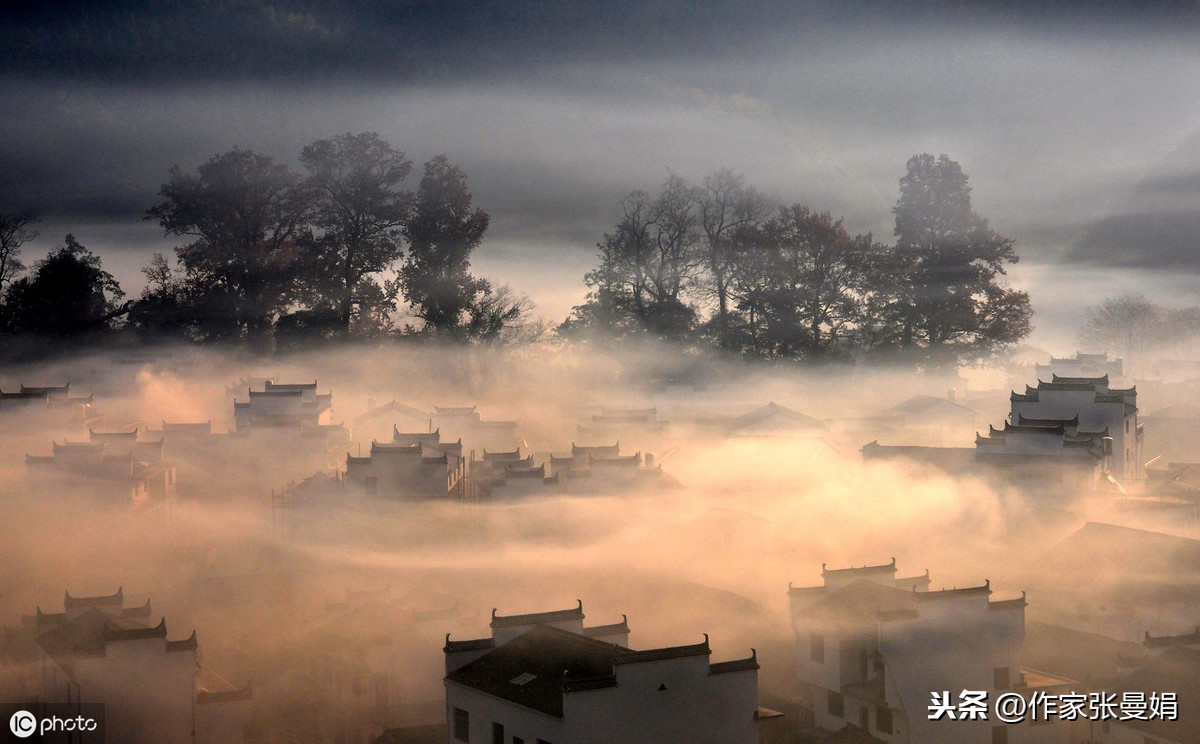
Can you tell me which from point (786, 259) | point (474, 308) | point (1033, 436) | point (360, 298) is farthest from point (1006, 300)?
point (360, 298)

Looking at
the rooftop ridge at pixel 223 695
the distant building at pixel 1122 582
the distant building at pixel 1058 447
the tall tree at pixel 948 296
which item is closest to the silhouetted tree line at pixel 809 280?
the tall tree at pixel 948 296

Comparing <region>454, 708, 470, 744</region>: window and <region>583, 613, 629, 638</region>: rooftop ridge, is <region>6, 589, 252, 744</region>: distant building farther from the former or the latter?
<region>583, 613, 629, 638</region>: rooftop ridge

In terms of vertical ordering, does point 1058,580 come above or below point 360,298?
below

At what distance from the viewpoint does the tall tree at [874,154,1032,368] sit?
40.5 meters

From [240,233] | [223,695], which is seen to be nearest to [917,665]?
[223,695]

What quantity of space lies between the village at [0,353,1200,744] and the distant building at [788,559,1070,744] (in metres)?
0.04

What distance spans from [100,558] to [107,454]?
7.99 feet

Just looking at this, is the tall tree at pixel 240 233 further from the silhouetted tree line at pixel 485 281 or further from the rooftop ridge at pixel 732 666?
the rooftop ridge at pixel 732 666

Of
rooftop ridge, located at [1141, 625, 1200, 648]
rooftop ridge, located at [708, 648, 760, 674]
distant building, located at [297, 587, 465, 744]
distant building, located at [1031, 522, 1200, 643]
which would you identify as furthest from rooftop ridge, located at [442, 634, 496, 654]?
rooftop ridge, located at [1141, 625, 1200, 648]

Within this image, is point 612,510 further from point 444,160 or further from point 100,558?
point 444,160

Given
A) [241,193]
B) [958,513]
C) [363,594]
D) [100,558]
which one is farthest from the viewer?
[241,193]

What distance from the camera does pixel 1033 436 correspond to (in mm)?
28594

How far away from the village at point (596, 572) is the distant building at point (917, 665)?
0.04 m

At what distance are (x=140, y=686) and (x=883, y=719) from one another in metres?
11.6
